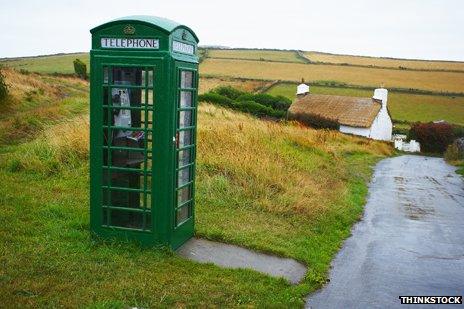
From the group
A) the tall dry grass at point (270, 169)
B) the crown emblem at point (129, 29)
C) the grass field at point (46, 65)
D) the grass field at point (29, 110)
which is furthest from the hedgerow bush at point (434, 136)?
the crown emblem at point (129, 29)

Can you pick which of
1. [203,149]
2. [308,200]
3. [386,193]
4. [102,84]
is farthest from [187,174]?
[386,193]

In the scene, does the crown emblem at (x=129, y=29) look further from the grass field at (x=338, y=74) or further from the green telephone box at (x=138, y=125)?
the grass field at (x=338, y=74)

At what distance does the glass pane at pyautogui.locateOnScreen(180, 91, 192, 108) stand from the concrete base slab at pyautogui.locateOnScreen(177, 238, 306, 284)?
1.93m

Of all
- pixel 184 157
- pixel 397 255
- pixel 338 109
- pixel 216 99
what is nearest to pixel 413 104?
pixel 338 109

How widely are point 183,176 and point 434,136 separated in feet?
144

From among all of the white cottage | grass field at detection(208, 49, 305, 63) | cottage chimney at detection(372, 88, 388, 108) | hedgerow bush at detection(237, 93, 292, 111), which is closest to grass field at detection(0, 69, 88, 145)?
hedgerow bush at detection(237, 93, 292, 111)

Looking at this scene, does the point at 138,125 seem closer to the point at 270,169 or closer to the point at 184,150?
the point at 184,150

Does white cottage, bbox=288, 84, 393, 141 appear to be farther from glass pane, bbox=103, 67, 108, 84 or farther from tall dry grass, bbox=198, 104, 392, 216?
glass pane, bbox=103, 67, 108, 84

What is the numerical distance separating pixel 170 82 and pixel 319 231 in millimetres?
4061

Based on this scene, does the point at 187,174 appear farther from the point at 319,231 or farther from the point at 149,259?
the point at 319,231

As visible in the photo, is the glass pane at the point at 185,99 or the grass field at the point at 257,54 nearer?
the glass pane at the point at 185,99

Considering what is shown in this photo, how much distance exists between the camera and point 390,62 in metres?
90.8

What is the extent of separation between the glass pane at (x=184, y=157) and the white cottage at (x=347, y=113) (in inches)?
1390

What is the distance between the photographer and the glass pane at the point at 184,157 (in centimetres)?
649
